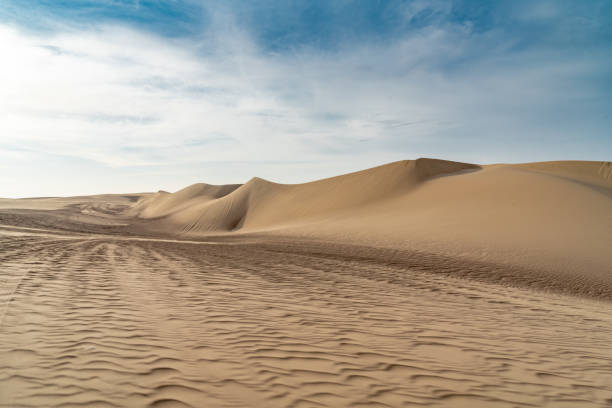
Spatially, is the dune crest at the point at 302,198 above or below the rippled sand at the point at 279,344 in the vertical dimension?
above

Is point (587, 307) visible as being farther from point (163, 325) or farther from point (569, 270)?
point (163, 325)

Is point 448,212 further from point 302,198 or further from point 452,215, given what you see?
point 302,198

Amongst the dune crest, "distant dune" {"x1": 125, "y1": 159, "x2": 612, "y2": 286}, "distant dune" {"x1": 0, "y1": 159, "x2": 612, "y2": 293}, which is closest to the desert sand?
"distant dune" {"x1": 0, "y1": 159, "x2": 612, "y2": 293}

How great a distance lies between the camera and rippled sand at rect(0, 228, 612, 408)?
3018 millimetres

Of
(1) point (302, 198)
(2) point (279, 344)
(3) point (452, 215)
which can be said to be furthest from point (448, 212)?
(2) point (279, 344)

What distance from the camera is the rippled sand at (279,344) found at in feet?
9.90

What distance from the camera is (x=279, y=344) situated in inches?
162

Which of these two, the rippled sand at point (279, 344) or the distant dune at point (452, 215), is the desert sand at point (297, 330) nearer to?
the rippled sand at point (279, 344)

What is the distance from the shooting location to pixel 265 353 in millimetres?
3836

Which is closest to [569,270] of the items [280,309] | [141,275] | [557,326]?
[557,326]

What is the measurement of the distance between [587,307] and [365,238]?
Answer: 11640mm

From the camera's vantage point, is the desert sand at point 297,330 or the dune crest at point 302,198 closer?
the desert sand at point 297,330

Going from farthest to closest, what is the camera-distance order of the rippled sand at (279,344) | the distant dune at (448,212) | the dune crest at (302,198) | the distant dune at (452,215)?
the dune crest at (302,198) < the distant dune at (448,212) < the distant dune at (452,215) < the rippled sand at (279,344)

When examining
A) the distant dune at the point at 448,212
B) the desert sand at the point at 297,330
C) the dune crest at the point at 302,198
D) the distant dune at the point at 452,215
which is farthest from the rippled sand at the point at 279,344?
the dune crest at the point at 302,198
